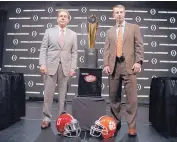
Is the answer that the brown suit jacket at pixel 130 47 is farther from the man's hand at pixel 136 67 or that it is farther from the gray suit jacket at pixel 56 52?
the gray suit jacket at pixel 56 52

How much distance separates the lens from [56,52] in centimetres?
264

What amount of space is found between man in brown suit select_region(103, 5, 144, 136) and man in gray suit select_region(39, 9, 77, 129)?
0.51m

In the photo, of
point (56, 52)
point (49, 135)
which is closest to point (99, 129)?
point (49, 135)

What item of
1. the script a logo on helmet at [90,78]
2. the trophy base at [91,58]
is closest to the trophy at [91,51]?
the trophy base at [91,58]

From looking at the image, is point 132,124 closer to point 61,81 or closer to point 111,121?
point 111,121

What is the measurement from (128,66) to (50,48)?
98cm

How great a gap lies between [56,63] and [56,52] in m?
0.14

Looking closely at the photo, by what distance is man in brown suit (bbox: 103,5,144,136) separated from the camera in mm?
2400

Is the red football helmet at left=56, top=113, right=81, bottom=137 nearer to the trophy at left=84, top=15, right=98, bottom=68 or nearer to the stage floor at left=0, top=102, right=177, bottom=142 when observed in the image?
the stage floor at left=0, top=102, right=177, bottom=142

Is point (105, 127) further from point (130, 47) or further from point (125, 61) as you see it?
point (130, 47)

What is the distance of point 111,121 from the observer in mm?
2168

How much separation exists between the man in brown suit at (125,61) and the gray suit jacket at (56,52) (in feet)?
1.59

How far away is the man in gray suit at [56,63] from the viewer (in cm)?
262

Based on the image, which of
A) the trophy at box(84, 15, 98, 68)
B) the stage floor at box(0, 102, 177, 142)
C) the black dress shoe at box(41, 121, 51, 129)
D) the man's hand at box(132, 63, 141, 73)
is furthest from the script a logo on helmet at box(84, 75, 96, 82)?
the black dress shoe at box(41, 121, 51, 129)
